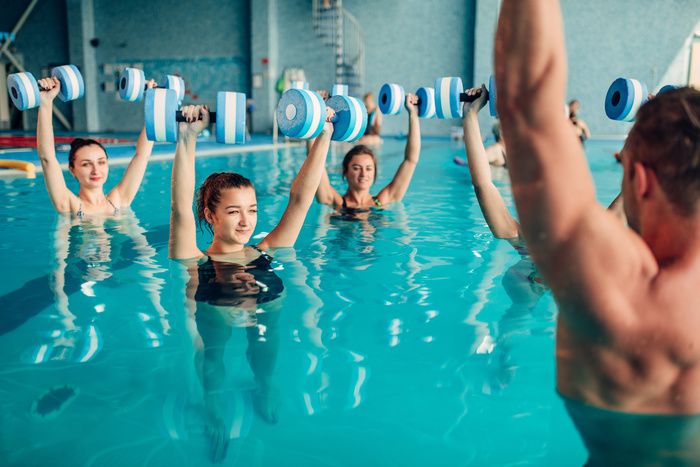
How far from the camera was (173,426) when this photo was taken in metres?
2.18

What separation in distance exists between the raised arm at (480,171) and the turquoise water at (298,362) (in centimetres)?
56

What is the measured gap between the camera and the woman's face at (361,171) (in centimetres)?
584

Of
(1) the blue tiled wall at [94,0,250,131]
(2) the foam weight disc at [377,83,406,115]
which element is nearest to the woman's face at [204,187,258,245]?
(2) the foam weight disc at [377,83,406,115]

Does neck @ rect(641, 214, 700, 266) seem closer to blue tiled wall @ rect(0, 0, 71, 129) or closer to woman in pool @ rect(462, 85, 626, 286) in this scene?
woman in pool @ rect(462, 85, 626, 286)

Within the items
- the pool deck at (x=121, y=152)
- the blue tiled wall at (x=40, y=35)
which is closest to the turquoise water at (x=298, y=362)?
the pool deck at (x=121, y=152)

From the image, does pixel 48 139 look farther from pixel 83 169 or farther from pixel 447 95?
pixel 447 95

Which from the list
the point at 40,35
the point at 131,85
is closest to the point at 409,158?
the point at 131,85

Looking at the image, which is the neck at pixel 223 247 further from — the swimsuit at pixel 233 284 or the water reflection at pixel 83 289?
the water reflection at pixel 83 289

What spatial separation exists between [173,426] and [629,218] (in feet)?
5.45

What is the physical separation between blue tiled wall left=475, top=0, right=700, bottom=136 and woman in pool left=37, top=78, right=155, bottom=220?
14059mm

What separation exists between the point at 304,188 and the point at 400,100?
2.13 meters

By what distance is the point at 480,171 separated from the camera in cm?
254

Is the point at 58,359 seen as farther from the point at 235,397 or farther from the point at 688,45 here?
the point at 688,45

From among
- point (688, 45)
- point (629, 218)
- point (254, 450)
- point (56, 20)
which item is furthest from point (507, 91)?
point (56, 20)
